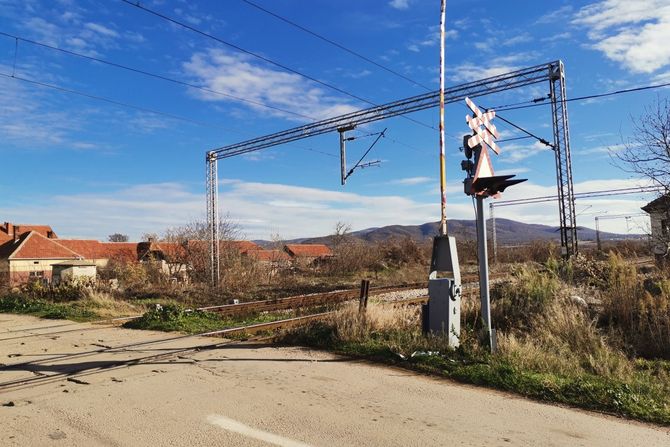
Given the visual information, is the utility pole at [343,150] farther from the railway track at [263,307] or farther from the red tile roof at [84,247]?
the red tile roof at [84,247]

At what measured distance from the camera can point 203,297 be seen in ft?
72.0

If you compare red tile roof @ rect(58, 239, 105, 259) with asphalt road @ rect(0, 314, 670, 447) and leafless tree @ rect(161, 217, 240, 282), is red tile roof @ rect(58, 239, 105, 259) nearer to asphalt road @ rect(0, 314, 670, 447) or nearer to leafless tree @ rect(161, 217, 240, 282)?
leafless tree @ rect(161, 217, 240, 282)

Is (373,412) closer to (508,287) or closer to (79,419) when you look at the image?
(79,419)

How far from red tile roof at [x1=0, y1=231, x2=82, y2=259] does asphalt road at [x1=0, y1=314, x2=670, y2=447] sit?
55194mm

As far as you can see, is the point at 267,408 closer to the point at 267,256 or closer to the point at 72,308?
the point at 72,308

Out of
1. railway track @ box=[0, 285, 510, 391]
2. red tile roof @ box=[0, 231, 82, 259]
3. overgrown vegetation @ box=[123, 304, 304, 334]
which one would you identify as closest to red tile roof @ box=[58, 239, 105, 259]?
red tile roof @ box=[0, 231, 82, 259]

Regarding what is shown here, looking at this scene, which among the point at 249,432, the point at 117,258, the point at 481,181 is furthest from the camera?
the point at 117,258

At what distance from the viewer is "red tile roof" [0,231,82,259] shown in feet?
182

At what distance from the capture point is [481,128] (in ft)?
25.7

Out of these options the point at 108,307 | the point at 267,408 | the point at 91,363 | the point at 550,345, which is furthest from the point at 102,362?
the point at 108,307

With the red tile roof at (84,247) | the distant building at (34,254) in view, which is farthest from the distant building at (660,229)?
the red tile roof at (84,247)

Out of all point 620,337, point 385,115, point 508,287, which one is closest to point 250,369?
point 620,337

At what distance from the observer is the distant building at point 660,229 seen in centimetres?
1425

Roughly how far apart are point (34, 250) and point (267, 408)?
202ft
